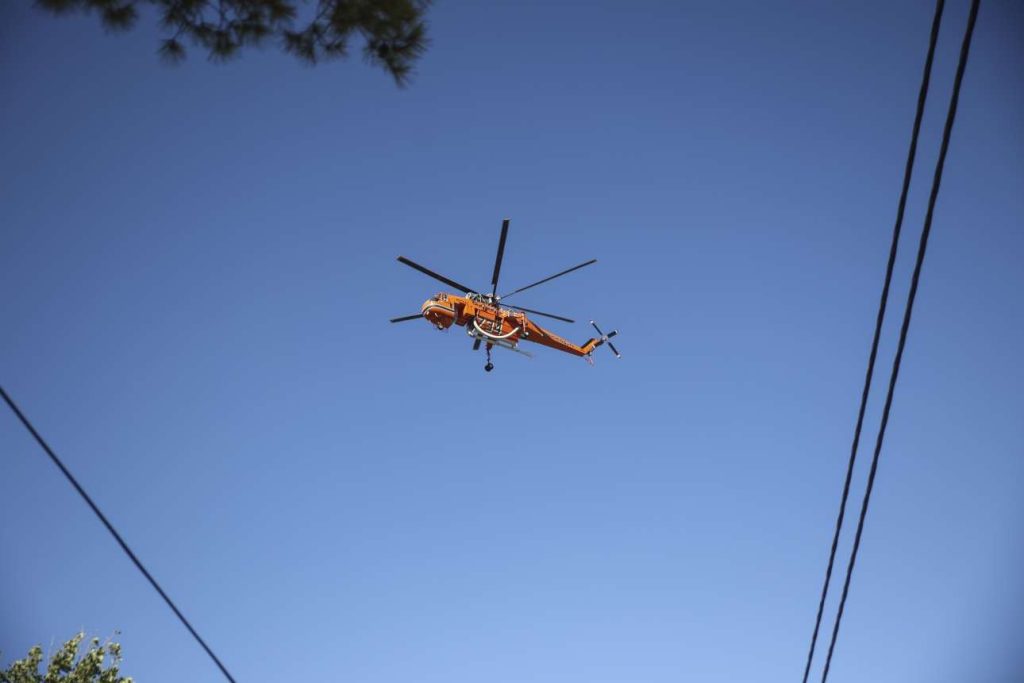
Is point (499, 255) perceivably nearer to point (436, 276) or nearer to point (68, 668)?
point (436, 276)

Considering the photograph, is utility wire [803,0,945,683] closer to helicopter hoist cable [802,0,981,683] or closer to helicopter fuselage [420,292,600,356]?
helicopter hoist cable [802,0,981,683]

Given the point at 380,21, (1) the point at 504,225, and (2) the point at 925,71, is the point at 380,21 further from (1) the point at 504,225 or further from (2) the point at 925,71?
(1) the point at 504,225

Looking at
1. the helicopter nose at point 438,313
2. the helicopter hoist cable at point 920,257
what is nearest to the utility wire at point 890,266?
the helicopter hoist cable at point 920,257

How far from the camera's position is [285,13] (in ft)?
21.5

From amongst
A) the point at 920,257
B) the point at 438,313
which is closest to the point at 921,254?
the point at 920,257

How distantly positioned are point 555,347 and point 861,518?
39.3ft

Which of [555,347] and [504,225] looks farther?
[555,347]

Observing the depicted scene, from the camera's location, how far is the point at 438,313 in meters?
14.0

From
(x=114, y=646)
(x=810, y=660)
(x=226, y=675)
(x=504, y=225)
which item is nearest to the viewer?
(x=226, y=675)

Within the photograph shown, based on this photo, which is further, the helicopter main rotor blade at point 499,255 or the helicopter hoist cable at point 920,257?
the helicopter main rotor blade at point 499,255

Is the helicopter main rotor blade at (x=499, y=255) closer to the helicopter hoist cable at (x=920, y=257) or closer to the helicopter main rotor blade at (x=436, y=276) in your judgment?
the helicopter main rotor blade at (x=436, y=276)

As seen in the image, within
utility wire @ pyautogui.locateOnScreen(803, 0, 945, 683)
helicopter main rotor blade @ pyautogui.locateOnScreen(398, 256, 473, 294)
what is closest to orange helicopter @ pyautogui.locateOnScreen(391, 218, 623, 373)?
helicopter main rotor blade @ pyautogui.locateOnScreen(398, 256, 473, 294)

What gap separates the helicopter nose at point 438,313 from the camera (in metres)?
14.0

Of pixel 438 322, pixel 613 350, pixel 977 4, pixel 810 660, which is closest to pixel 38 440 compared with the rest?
pixel 977 4
